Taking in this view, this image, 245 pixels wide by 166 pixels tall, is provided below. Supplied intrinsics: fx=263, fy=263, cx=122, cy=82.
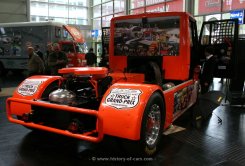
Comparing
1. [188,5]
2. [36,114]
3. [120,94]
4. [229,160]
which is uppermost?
[188,5]

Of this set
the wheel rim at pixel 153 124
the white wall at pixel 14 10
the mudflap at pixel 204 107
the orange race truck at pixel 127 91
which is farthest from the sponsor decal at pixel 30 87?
the white wall at pixel 14 10

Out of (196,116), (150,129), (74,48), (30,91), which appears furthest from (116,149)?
(74,48)

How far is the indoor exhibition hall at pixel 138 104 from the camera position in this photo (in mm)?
3141

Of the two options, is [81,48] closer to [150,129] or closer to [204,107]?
[204,107]

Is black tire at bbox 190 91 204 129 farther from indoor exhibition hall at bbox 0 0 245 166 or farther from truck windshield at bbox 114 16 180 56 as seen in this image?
truck windshield at bbox 114 16 180 56

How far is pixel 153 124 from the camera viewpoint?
3.45 m

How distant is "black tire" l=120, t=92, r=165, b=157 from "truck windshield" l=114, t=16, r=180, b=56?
5.31 ft

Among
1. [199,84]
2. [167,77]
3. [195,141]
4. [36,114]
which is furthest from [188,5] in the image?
[36,114]

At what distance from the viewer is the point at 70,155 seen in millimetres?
3561

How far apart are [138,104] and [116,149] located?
1.07 meters

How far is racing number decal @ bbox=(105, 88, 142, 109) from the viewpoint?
3.03m

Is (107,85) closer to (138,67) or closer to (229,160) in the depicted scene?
(138,67)

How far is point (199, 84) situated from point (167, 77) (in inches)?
51.9

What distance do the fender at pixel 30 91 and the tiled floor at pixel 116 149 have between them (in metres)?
0.54
